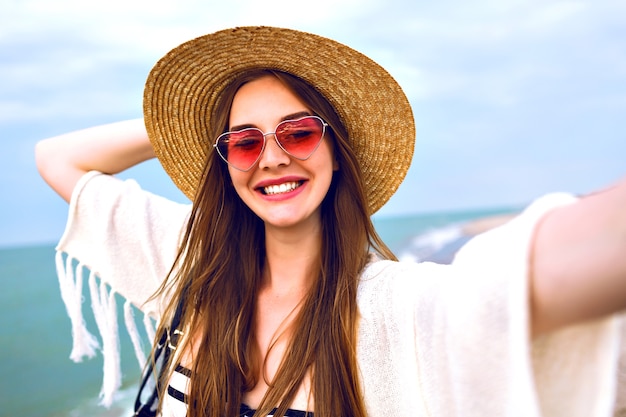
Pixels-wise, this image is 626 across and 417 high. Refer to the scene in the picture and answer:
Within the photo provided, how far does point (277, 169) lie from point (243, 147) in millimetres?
121

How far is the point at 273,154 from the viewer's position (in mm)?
1739

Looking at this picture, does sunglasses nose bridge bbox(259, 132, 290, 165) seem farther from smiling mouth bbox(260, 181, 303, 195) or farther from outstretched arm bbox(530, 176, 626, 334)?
outstretched arm bbox(530, 176, 626, 334)

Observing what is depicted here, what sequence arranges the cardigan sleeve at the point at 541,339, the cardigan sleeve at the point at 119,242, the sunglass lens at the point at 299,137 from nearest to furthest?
the cardigan sleeve at the point at 541,339
the sunglass lens at the point at 299,137
the cardigan sleeve at the point at 119,242

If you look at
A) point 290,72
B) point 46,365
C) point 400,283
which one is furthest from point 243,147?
point 46,365

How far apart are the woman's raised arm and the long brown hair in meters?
0.45

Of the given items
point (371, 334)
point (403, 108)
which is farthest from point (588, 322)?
point (403, 108)

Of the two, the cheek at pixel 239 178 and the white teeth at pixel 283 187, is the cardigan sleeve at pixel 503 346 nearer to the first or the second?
the white teeth at pixel 283 187

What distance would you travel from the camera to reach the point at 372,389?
4.95 ft

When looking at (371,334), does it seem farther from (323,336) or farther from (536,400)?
(536,400)

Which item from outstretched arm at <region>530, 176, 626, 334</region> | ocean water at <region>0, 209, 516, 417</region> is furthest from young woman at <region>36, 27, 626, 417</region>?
ocean water at <region>0, 209, 516, 417</region>

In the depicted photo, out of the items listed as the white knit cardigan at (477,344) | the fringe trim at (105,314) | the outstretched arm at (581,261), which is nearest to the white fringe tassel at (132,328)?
the fringe trim at (105,314)

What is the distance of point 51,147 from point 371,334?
1.62 m

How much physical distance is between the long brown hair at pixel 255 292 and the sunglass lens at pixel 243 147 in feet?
0.37

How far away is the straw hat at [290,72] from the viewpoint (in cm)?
178
